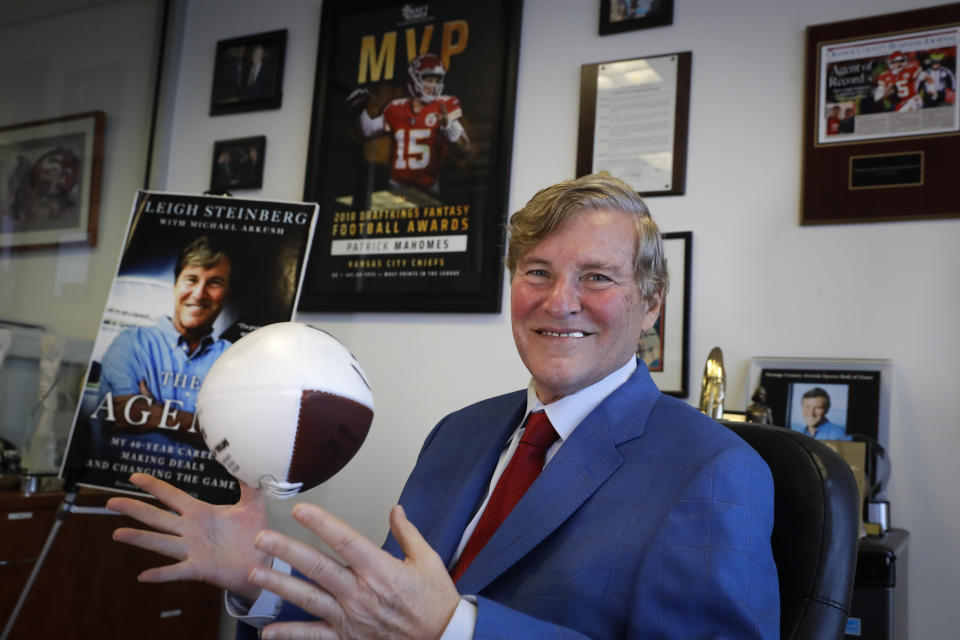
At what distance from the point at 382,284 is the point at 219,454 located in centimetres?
163

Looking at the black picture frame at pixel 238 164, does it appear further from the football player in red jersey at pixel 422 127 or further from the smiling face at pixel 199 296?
the smiling face at pixel 199 296

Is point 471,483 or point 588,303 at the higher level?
point 588,303

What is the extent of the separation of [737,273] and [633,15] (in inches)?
34.1

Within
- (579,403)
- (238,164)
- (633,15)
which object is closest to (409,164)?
(238,164)

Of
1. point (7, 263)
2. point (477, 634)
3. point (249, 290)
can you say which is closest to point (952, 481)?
point (477, 634)

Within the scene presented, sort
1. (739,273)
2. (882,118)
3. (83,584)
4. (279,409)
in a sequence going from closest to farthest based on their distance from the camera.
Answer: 1. (279,409)
2. (882,118)
3. (739,273)
4. (83,584)

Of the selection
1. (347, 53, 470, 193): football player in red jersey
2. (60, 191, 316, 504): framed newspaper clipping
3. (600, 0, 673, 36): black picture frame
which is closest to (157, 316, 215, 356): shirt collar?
(60, 191, 316, 504): framed newspaper clipping

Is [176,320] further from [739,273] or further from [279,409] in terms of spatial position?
[739,273]

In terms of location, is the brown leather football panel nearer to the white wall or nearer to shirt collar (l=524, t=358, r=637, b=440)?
shirt collar (l=524, t=358, r=637, b=440)

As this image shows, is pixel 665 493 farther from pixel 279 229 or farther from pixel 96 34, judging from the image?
A: pixel 96 34

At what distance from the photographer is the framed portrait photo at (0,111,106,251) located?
8.48 ft

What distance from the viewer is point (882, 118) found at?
6.62 ft

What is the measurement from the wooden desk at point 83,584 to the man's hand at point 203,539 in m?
1.41

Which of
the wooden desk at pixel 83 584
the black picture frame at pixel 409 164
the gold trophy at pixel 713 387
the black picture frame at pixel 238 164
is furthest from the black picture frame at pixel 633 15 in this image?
the wooden desk at pixel 83 584
